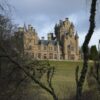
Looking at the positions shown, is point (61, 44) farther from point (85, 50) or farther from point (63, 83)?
point (85, 50)

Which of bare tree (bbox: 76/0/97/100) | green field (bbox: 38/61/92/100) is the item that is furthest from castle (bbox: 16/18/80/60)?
bare tree (bbox: 76/0/97/100)

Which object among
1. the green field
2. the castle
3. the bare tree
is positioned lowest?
the green field

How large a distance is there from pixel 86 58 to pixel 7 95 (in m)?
13.7

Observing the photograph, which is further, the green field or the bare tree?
the green field

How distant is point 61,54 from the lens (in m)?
123

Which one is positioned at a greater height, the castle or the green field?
the castle

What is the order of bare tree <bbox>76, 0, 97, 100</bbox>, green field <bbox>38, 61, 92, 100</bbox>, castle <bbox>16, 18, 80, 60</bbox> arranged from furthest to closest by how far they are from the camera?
castle <bbox>16, 18, 80, 60</bbox> < green field <bbox>38, 61, 92, 100</bbox> < bare tree <bbox>76, 0, 97, 100</bbox>

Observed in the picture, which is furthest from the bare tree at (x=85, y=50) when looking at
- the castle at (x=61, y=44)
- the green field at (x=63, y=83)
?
the castle at (x=61, y=44)

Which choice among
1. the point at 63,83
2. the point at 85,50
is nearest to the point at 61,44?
the point at 63,83

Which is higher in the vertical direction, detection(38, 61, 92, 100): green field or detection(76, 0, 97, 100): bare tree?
detection(76, 0, 97, 100): bare tree

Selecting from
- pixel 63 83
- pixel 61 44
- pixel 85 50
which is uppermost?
pixel 61 44

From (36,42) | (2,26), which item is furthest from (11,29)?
(36,42)

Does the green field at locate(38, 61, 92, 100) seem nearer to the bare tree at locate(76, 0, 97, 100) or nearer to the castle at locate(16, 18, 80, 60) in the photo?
the bare tree at locate(76, 0, 97, 100)

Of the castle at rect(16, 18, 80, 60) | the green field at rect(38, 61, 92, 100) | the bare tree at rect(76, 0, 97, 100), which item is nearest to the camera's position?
the bare tree at rect(76, 0, 97, 100)
